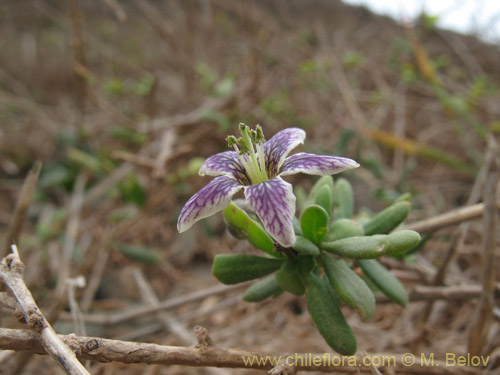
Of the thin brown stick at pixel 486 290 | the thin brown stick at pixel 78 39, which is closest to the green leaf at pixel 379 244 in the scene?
the thin brown stick at pixel 486 290

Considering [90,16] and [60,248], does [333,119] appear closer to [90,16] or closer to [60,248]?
[60,248]

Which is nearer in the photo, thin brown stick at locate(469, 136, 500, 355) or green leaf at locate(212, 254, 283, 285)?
green leaf at locate(212, 254, 283, 285)

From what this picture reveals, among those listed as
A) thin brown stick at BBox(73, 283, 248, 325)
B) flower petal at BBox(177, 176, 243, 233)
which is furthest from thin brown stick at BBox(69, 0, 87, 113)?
flower petal at BBox(177, 176, 243, 233)

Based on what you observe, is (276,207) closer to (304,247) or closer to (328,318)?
(304,247)

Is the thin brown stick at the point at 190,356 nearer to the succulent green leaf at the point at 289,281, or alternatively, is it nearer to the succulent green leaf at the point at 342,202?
the succulent green leaf at the point at 289,281

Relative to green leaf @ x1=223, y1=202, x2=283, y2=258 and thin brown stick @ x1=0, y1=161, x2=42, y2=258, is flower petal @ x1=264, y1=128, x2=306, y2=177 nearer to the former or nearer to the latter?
green leaf @ x1=223, y1=202, x2=283, y2=258

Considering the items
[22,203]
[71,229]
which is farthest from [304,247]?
[71,229]

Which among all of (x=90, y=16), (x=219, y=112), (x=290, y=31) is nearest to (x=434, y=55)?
(x=290, y=31)
